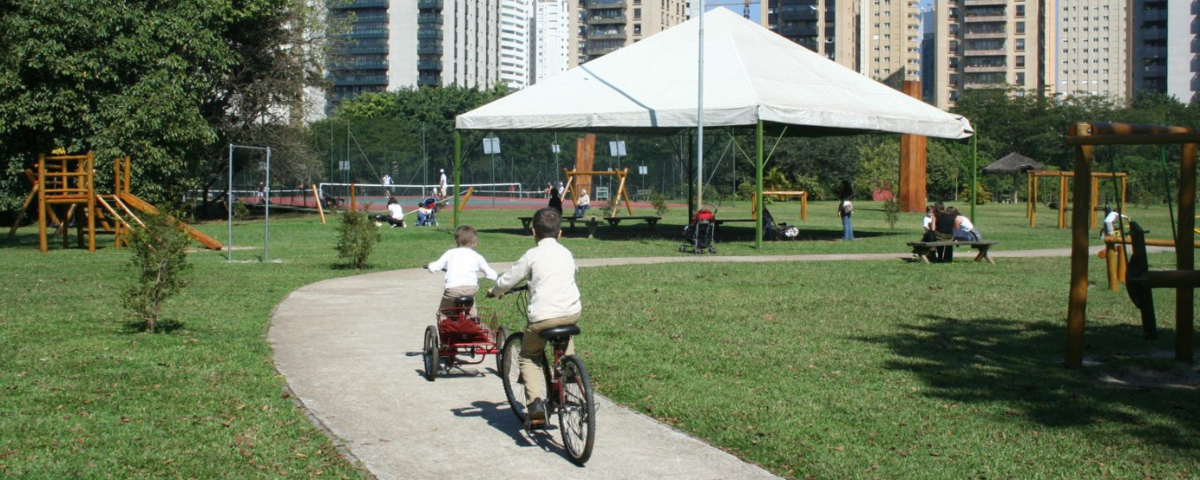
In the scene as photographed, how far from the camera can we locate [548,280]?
6.71 m

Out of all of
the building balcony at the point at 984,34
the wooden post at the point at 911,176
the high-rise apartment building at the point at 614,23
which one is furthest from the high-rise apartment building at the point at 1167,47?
the wooden post at the point at 911,176

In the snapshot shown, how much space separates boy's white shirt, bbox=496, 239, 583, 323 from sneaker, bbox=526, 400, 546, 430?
0.48 meters

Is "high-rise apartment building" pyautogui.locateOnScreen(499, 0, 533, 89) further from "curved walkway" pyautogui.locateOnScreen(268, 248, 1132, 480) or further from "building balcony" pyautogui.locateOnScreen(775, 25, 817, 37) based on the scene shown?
"curved walkway" pyautogui.locateOnScreen(268, 248, 1132, 480)

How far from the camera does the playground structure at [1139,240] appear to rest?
29.7 ft

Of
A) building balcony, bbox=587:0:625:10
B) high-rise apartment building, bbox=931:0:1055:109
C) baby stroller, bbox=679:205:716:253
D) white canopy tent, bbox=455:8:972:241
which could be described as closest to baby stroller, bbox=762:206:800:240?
white canopy tent, bbox=455:8:972:241

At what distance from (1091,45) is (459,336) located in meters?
190

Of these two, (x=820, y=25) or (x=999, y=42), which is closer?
(x=999, y=42)

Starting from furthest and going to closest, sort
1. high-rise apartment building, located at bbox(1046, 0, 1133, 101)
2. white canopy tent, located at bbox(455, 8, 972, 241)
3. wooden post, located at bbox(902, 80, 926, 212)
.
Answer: high-rise apartment building, located at bbox(1046, 0, 1133, 101)
wooden post, located at bbox(902, 80, 926, 212)
white canopy tent, located at bbox(455, 8, 972, 241)

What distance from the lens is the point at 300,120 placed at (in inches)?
1666

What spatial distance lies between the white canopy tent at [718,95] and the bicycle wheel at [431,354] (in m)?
14.6

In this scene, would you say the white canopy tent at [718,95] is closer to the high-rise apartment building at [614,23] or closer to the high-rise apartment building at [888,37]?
the high-rise apartment building at [614,23]

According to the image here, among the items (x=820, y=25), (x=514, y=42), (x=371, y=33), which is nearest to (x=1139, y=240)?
(x=371, y=33)

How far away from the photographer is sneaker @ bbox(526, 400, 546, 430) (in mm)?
6684

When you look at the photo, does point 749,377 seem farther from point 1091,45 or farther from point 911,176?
point 1091,45
